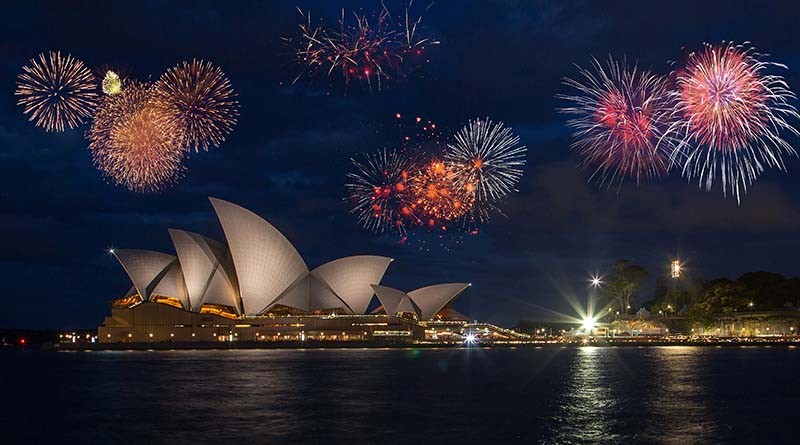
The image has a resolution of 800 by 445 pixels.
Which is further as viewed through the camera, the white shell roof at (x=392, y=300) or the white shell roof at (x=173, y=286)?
the white shell roof at (x=392, y=300)

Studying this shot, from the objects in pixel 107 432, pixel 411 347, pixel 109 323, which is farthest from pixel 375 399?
pixel 109 323

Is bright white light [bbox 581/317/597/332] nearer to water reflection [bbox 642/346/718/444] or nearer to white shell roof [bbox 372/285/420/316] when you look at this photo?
white shell roof [bbox 372/285/420/316]

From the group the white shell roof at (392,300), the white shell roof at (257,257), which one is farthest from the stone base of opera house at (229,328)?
the white shell roof at (257,257)

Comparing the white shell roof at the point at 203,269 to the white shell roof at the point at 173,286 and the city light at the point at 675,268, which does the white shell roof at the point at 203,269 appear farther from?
the city light at the point at 675,268

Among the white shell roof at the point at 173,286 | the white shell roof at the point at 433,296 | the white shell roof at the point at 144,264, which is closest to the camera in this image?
the white shell roof at the point at 144,264

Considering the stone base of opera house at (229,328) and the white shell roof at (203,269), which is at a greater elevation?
the white shell roof at (203,269)

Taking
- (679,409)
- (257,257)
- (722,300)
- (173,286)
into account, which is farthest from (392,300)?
(679,409)

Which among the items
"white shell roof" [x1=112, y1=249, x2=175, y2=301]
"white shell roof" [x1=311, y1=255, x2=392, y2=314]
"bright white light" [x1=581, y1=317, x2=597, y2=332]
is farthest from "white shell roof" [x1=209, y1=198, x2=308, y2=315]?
"bright white light" [x1=581, y1=317, x2=597, y2=332]
